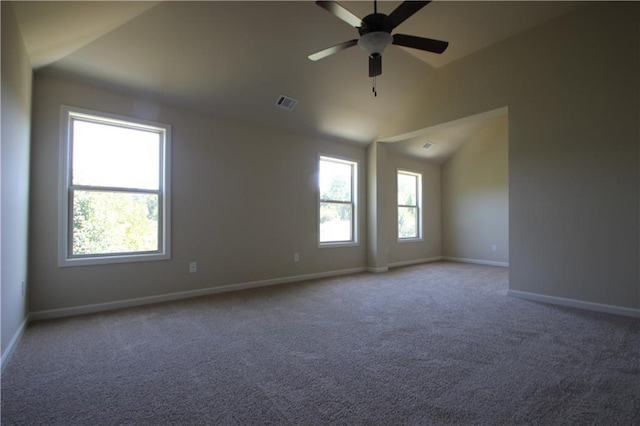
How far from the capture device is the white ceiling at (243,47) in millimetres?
2826

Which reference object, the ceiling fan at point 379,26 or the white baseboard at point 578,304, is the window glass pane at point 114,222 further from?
the white baseboard at point 578,304

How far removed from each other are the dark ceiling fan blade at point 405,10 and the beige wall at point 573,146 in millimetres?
2550

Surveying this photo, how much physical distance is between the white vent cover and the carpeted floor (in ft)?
8.97

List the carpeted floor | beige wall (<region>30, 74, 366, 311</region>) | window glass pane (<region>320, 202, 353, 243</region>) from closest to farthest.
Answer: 1. the carpeted floor
2. beige wall (<region>30, 74, 366, 311</region>)
3. window glass pane (<region>320, 202, 353, 243</region>)

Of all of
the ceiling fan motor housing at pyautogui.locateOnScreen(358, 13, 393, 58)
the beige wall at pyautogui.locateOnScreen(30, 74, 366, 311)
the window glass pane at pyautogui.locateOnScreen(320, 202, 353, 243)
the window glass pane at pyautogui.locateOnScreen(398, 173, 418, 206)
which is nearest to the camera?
the ceiling fan motor housing at pyautogui.locateOnScreen(358, 13, 393, 58)

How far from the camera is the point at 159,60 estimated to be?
3.36 meters

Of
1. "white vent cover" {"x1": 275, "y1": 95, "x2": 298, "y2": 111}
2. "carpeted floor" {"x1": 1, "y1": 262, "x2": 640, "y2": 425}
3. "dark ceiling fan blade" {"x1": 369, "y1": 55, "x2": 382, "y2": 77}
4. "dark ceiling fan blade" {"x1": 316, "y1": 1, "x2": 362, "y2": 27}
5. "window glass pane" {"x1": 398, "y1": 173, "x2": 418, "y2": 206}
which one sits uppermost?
"white vent cover" {"x1": 275, "y1": 95, "x2": 298, "y2": 111}

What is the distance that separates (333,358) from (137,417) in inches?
49.0

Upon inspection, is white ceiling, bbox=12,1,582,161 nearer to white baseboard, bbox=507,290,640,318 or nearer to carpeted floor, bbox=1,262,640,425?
carpeted floor, bbox=1,262,640,425

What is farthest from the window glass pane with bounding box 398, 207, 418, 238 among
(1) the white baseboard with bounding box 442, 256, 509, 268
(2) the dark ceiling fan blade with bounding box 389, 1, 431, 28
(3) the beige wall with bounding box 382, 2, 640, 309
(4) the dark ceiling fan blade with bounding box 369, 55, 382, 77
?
(2) the dark ceiling fan blade with bounding box 389, 1, 431, 28

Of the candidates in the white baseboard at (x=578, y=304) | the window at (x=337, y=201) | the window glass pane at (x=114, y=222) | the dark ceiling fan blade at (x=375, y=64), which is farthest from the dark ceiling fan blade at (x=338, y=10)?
the white baseboard at (x=578, y=304)

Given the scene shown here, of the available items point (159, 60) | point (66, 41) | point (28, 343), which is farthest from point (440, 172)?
point (28, 343)

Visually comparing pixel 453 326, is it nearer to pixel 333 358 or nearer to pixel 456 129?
pixel 333 358

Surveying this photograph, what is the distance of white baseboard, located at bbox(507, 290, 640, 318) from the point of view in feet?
10.8
